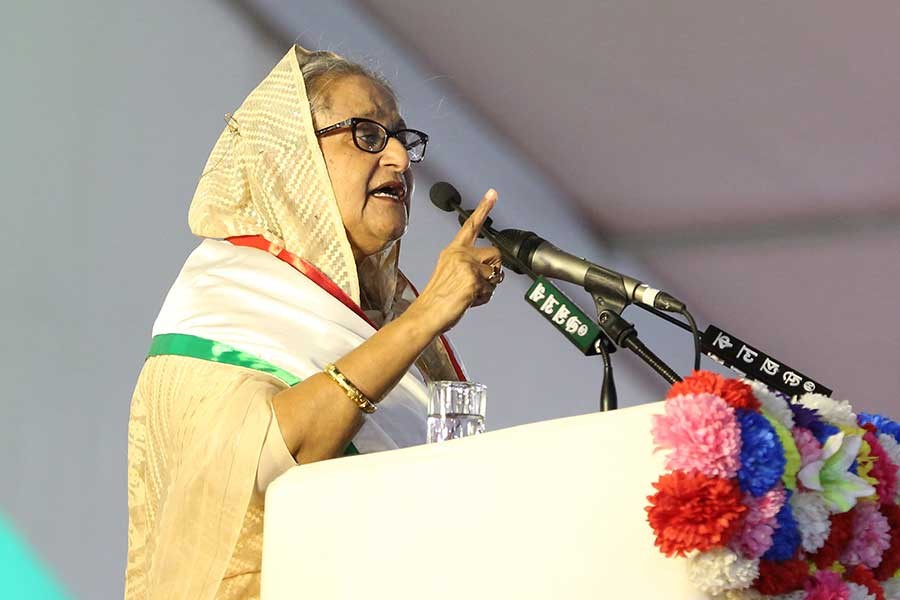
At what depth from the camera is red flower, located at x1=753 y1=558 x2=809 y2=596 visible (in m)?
1.20

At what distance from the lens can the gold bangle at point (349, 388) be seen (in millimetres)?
1769

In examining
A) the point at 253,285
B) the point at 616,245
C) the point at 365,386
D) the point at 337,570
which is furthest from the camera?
the point at 616,245

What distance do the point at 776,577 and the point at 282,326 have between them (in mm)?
1040

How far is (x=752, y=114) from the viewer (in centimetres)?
370

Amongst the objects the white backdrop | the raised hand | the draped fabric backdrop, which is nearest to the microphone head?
the raised hand

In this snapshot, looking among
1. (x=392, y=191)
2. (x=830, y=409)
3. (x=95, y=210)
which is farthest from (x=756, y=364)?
(x=95, y=210)

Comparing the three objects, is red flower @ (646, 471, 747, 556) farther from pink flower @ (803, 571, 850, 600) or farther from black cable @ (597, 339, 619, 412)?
black cable @ (597, 339, 619, 412)

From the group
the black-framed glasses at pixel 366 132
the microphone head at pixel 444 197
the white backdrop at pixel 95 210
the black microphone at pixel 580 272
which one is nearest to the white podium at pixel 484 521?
the black microphone at pixel 580 272

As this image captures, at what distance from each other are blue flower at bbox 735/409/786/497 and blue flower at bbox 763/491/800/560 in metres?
0.03

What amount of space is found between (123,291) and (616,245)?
1583mm

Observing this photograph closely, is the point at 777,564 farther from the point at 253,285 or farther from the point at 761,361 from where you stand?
the point at 253,285

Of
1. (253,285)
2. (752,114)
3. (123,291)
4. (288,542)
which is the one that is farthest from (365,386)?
(752,114)

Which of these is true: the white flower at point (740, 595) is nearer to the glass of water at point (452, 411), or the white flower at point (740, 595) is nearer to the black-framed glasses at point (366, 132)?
the glass of water at point (452, 411)

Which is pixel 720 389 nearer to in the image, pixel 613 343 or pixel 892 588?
pixel 892 588
